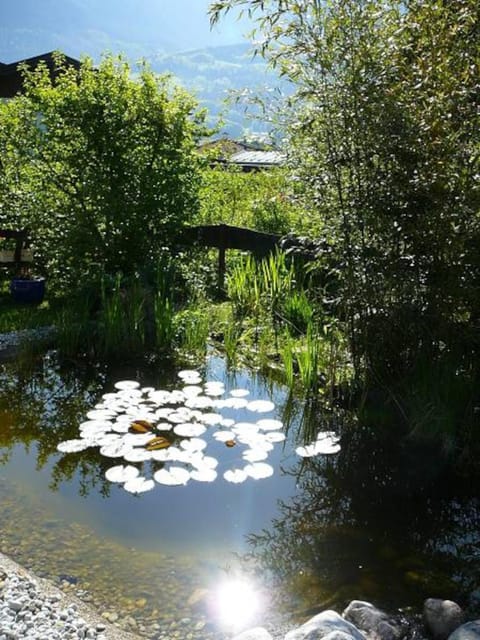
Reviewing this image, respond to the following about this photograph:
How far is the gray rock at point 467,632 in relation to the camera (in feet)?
7.57

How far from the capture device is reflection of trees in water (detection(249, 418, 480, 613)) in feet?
9.21

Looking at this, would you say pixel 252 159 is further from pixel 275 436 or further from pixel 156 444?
pixel 156 444

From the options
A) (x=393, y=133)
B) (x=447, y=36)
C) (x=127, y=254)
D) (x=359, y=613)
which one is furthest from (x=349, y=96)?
(x=127, y=254)

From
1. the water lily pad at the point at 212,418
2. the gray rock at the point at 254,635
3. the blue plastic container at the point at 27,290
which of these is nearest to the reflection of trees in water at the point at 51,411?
the water lily pad at the point at 212,418

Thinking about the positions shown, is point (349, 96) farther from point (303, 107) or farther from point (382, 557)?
point (382, 557)

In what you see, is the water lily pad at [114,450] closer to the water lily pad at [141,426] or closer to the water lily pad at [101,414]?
the water lily pad at [141,426]

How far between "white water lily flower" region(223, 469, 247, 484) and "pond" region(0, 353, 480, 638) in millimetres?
12

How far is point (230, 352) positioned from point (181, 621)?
3096 millimetres

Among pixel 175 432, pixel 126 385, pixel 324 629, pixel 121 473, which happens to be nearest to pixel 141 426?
pixel 175 432

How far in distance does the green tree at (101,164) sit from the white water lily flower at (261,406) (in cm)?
269

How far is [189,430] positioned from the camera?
4156 mm

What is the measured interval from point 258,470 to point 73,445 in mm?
1142

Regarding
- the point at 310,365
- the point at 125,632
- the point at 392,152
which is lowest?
the point at 125,632

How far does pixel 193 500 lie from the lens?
3.43m
